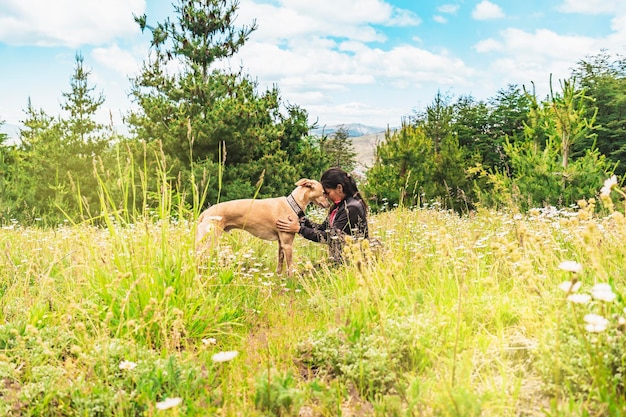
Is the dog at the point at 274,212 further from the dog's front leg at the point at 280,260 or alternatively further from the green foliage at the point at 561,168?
the green foliage at the point at 561,168

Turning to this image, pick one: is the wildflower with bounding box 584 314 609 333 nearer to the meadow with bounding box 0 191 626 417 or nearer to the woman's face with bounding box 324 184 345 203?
Result: the meadow with bounding box 0 191 626 417

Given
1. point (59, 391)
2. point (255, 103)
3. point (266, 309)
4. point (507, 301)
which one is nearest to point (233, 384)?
point (59, 391)

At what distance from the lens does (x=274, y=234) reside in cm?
688

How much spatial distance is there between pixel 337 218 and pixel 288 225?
2.11 feet

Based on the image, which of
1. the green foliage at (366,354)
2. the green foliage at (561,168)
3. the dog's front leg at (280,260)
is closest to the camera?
the green foliage at (366,354)

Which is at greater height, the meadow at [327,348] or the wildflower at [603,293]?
the wildflower at [603,293]

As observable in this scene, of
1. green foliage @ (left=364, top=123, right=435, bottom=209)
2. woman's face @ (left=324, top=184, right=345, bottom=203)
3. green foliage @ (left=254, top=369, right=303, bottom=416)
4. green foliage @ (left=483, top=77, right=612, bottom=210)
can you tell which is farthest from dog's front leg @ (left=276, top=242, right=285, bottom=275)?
green foliage @ (left=364, top=123, right=435, bottom=209)

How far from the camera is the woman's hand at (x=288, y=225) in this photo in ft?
21.3

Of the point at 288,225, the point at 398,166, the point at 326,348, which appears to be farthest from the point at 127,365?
the point at 398,166

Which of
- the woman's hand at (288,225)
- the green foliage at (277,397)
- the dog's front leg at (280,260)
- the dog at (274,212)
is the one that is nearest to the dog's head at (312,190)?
the dog at (274,212)

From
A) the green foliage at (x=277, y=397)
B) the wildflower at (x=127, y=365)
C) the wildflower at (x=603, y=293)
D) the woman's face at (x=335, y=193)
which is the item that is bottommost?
the green foliage at (x=277, y=397)

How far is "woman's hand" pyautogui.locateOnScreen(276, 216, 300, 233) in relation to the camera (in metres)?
6.50

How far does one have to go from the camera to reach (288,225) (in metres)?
6.51

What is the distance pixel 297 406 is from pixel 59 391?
4.74 feet
